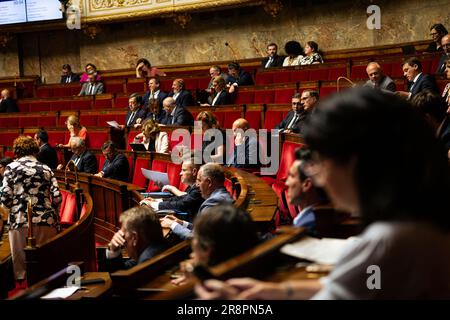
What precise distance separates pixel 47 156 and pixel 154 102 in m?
0.81

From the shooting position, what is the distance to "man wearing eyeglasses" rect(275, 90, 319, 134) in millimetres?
3180

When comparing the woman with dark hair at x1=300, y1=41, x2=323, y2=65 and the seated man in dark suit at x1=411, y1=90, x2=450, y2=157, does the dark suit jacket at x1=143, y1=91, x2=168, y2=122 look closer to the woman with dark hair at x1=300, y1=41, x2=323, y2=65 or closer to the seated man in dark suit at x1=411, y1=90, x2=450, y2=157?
the woman with dark hair at x1=300, y1=41, x2=323, y2=65

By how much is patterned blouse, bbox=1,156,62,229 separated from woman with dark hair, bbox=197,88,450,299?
192cm

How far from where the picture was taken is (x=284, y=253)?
85cm

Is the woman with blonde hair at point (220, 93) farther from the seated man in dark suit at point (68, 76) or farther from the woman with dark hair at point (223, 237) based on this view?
the woman with dark hair at point (223, 237)

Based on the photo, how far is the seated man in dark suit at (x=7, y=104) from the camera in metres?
5.62

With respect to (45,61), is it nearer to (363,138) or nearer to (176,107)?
(176,107)

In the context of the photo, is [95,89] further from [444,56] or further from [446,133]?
[446,133]

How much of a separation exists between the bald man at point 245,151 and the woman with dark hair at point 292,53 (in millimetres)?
2050

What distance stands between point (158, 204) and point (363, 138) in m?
1.91

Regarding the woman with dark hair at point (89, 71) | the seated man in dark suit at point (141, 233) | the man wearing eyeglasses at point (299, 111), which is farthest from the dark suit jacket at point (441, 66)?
the woman with dark hair at point (89, 71)

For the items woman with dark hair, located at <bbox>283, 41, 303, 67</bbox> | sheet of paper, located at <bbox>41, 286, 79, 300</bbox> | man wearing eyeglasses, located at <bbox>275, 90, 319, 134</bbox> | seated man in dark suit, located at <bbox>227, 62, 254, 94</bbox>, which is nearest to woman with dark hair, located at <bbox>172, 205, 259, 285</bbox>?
sheet of paper, located at <bbox>41, 286, 79, 300</bbox>
